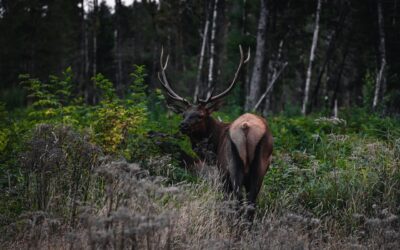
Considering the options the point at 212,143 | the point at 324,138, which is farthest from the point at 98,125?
the point at 324,138

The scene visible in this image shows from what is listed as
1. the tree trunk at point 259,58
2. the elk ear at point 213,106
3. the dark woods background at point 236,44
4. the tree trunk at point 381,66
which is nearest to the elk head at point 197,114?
the elk ear at point 213,106

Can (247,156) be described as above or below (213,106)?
below

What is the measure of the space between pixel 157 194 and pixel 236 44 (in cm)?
1688

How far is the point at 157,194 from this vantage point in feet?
13.6

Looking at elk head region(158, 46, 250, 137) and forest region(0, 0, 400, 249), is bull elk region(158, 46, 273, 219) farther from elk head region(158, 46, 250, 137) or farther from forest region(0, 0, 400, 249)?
elk head region(158, 46, 250, 137)

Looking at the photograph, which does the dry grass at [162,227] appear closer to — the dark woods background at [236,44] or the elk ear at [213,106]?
the elk ear at [213,106]

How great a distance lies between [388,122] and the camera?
33.2ft

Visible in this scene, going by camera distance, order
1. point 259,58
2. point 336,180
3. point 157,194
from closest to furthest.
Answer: point 157,194 < point 336,180 < point 259,58

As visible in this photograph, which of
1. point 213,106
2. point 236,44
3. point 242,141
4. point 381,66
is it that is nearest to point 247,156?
point 242,141

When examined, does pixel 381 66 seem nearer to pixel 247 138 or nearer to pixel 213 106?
pixel 213 106

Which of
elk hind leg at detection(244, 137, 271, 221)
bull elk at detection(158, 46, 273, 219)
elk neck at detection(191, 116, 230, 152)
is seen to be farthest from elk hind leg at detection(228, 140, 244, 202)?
elk neck at detection(191, 116, 230, 152)

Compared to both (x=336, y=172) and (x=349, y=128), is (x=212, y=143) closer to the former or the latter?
(x=336, y=172)

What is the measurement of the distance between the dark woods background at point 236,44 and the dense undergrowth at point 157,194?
242 inches

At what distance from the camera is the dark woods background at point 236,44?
18266mm
